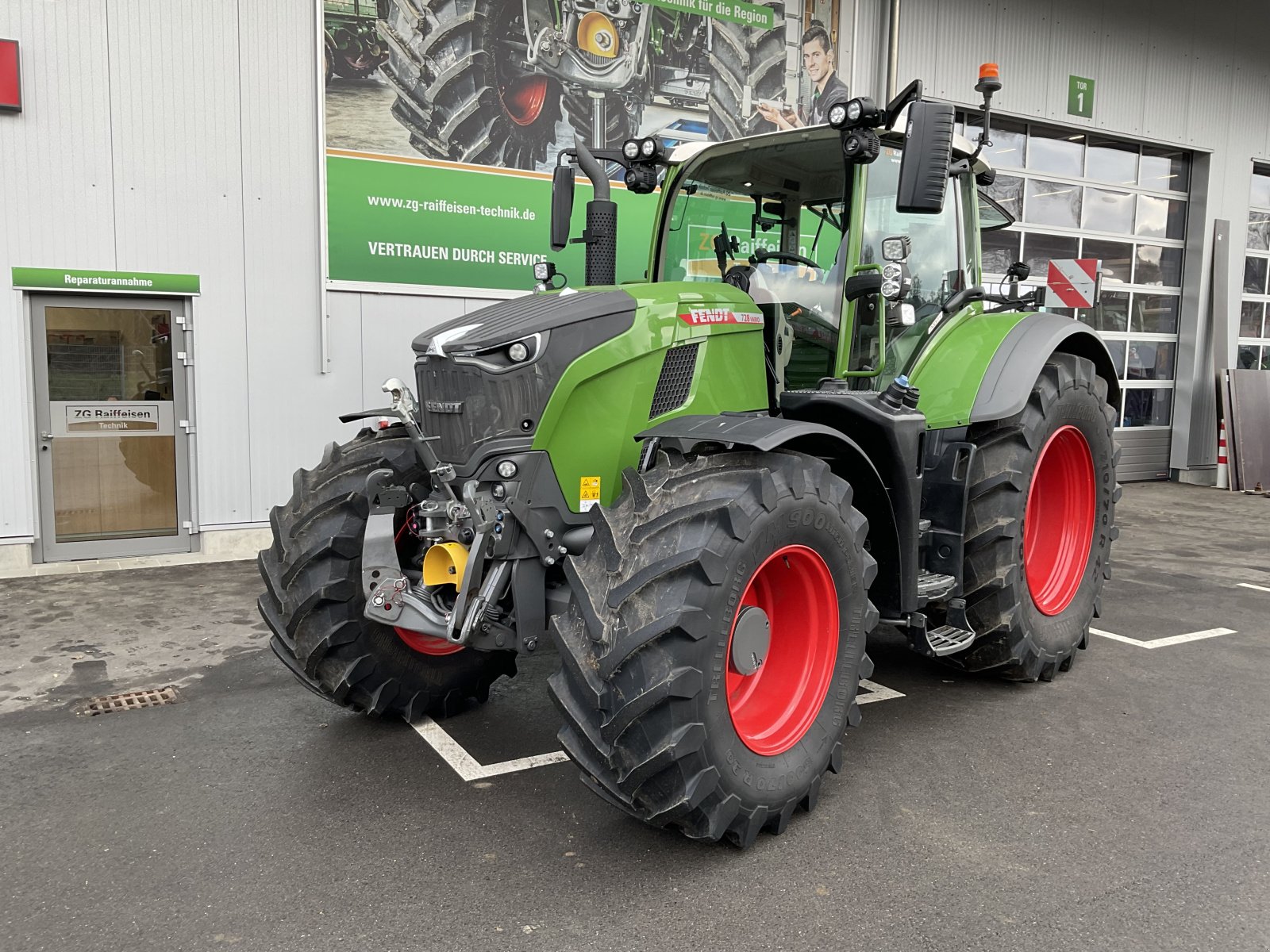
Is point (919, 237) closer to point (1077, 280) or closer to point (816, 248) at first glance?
point (816, 248)

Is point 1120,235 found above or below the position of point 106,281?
above

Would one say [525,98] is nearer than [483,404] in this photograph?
No

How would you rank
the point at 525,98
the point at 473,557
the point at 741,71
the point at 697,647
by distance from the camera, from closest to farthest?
1. the point at 697,647
2. the point at 473,557
3. the point at 525,98
4. the point at 741,71

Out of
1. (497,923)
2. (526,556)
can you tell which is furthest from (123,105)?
(497,923)

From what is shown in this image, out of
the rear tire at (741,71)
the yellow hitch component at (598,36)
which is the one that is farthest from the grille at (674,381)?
the rear tire at (741,71)

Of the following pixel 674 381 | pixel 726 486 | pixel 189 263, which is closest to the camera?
pixel 726 486

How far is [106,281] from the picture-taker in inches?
278

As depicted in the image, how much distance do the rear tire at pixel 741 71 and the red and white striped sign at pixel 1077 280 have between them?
3167mm

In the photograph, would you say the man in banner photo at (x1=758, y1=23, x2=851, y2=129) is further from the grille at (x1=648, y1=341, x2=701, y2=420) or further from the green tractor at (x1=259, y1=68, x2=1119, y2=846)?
the grille at (x1=648, y1=341, x2=701, y2=420)

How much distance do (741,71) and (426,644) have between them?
704 centimetres

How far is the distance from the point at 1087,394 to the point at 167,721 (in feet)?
14.9

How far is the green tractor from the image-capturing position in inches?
115

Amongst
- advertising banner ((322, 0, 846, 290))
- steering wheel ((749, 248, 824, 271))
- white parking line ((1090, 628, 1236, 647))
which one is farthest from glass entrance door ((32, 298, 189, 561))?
white parking line ((1090, 628, 1236, 647))

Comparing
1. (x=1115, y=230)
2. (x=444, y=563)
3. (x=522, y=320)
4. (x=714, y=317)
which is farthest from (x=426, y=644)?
(x=1115, y=230)
